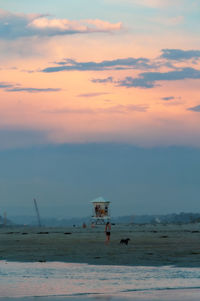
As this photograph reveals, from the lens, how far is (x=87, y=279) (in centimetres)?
2614

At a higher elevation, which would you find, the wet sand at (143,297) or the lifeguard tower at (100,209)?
the lifeguard tower at (100,209)

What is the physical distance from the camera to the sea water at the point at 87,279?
22.8 m

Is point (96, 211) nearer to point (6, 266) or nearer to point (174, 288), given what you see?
point (6, 266)

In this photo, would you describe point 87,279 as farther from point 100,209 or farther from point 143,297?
point 100,209

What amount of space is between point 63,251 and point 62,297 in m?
21.1

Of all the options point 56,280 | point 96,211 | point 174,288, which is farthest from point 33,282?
point 96,211

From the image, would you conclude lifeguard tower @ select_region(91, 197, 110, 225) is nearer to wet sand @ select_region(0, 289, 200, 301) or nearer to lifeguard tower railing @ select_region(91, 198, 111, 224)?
lifeguard tower railing @ select_region(91, 198, 111, 224)

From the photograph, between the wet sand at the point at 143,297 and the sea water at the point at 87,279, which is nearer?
the wet sand at the point at 143,297

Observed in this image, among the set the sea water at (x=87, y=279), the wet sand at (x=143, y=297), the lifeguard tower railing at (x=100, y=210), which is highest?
the lifeguard tower railing at (x=100, y=210)

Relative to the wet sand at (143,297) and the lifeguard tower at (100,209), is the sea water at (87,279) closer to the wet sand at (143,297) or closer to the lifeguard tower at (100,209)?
the wet sand at (143,297)

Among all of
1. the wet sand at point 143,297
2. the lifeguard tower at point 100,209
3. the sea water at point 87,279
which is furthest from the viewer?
the lifeguard tower at point 100,209

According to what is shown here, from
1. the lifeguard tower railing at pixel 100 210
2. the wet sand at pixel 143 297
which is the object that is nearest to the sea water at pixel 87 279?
the wet sand at pixel 143 297

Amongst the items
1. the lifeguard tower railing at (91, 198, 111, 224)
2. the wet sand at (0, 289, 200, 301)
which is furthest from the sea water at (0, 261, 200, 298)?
the lifeguard tower railing at (91, 198, 111, 224)

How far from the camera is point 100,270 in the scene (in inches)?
1169
